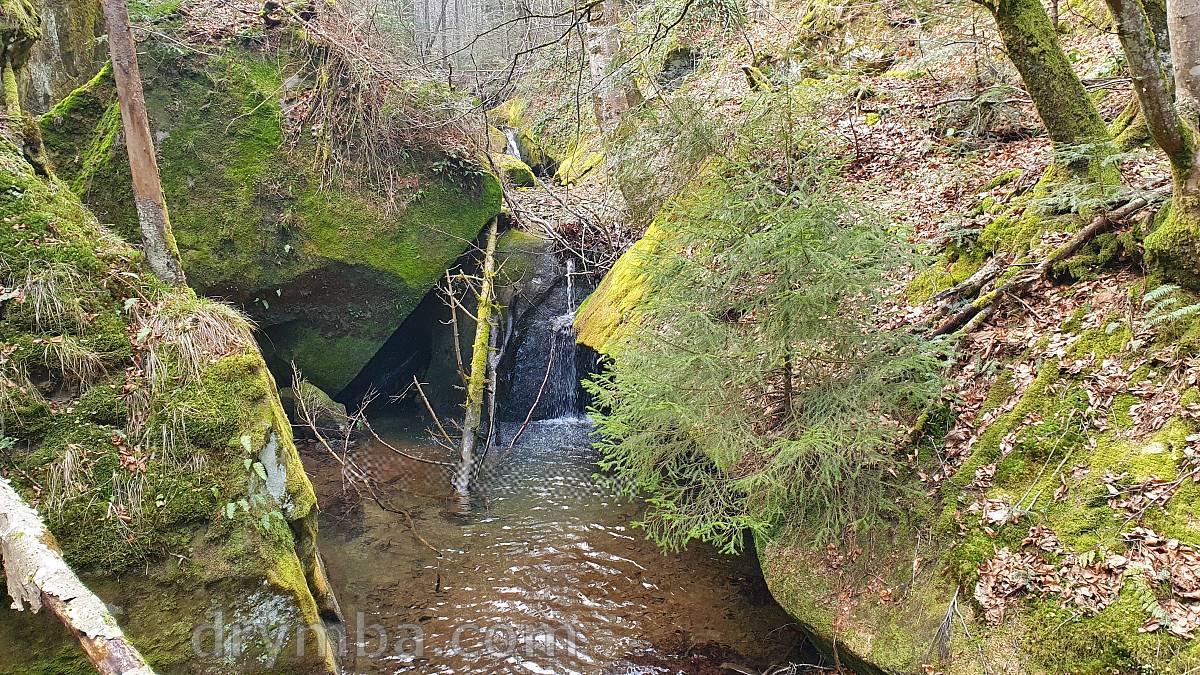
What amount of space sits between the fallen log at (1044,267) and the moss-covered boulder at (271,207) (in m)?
6.88

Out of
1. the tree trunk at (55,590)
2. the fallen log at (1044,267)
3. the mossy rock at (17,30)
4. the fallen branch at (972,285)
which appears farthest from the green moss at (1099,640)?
the mossy rock at (17,30)

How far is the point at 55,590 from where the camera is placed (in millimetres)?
2727

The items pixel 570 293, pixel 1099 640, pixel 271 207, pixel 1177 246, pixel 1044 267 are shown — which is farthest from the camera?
pixel 570 293

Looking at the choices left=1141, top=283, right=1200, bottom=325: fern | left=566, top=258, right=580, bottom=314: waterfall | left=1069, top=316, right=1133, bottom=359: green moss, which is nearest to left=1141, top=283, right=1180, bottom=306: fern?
left=1141, top=283, right=1200, bottom=325: fern

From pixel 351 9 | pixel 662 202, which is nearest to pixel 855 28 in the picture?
pixel 662 202

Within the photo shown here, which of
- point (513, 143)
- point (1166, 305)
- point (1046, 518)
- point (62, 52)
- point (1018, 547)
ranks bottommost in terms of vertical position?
point (1018, 547)

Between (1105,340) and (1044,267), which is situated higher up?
(1044,267)

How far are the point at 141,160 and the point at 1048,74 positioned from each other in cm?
784

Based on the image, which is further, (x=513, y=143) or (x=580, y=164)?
(x=513, y=143)

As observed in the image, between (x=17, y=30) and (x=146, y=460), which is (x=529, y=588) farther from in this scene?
(x=17, y=30)

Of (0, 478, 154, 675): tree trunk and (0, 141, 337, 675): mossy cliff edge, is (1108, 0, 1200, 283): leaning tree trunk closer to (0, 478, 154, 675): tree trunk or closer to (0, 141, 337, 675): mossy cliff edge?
(0, 478, 154, 675): tree trunk

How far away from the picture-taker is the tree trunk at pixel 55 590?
2504 mm

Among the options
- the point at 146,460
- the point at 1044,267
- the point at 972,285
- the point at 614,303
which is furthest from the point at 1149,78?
the point at 146,460

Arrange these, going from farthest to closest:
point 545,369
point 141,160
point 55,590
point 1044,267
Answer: point 545,369
point 141,160
point 1044,267
point 55,590
